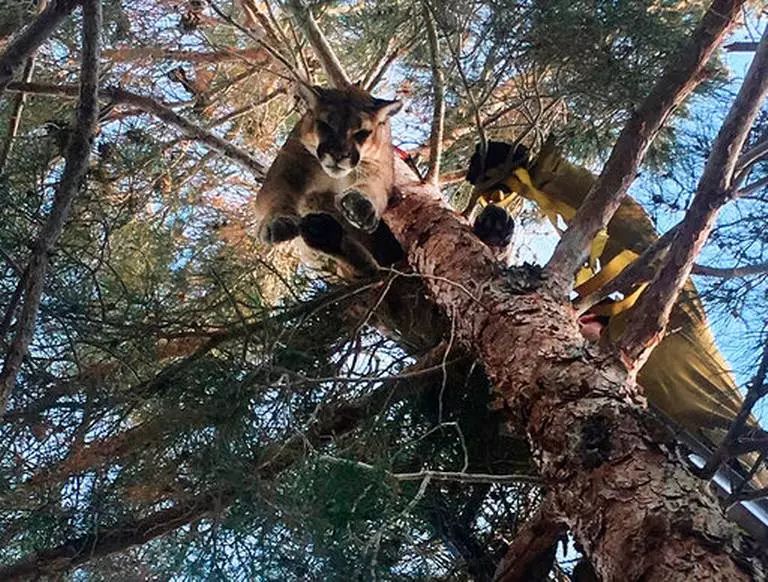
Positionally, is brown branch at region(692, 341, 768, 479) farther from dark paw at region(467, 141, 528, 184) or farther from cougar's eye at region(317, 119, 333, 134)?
cougar's eye at region(317, 119, 333, 134)

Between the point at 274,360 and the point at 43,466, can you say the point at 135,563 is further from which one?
the point at 274,360

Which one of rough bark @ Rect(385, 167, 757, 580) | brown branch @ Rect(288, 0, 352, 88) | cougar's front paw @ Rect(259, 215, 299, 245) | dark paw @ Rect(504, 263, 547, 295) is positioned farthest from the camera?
cougar's front paw @ Rect(259, 215, 299, 245)

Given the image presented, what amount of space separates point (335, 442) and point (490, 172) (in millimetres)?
1118

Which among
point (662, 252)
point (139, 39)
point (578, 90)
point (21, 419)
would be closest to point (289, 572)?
point (21, 419)

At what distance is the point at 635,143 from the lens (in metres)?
2.74

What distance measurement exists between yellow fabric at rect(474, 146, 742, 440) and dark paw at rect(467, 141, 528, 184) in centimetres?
5

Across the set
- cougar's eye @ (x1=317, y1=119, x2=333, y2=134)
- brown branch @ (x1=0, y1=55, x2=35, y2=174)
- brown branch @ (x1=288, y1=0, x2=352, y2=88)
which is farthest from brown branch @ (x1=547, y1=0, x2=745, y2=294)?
brown branch @ (x1=0, y1=55, x2=35, y2=174)

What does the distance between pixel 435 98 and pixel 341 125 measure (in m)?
0.46

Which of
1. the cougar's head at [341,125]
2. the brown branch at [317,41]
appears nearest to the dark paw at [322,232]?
the cougar's head at [341,125]

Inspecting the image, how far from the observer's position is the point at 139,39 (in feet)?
11.6

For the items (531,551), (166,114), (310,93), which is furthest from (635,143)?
(166,114)

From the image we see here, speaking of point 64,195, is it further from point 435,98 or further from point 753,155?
point 753,155

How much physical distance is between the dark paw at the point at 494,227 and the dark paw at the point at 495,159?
0.13 meters

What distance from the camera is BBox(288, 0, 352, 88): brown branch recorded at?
323 centimetres
